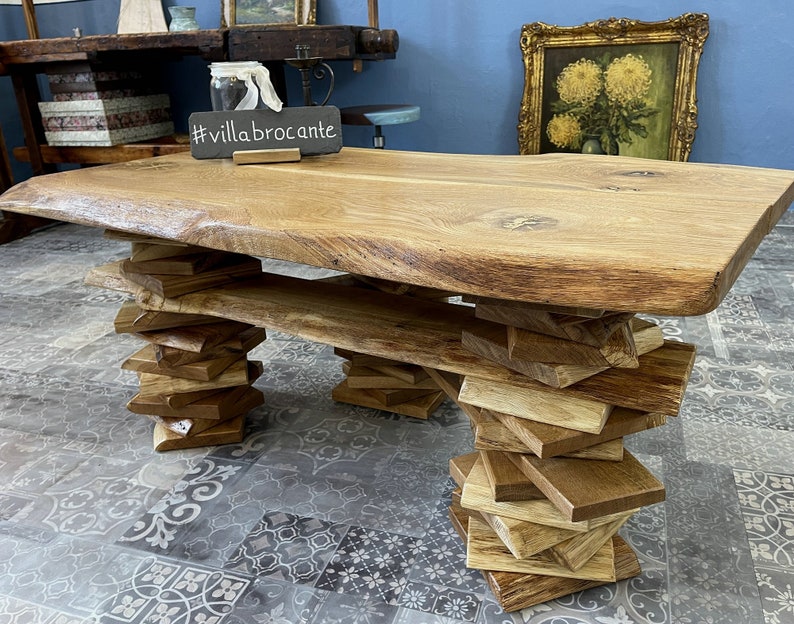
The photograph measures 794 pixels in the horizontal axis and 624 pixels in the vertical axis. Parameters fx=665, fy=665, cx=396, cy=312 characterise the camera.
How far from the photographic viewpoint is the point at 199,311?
1499 millimetres

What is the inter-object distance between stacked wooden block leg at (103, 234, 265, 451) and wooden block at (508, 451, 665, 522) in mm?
851

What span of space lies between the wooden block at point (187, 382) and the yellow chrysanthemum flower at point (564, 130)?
2529 millimetres

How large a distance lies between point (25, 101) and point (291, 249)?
337 centimetres

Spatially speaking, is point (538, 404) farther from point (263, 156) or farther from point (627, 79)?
point (627, 79)

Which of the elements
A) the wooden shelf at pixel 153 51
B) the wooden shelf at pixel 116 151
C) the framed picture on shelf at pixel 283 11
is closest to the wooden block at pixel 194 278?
the wooden shelf at pixel 153 51

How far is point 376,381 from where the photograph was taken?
1833 mm

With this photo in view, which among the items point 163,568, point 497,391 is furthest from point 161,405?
point 497,391

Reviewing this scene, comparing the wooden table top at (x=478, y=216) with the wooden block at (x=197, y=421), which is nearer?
the wooden table top at (x=478, y=216)

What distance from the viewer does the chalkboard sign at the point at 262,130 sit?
1.67m

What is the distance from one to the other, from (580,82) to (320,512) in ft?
9.39

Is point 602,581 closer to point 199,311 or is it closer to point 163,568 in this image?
point 163,568

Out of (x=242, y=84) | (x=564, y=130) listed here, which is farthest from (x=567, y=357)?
(x=564, y=130)

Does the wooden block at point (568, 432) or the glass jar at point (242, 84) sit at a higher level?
the glass jar at point (242, 84)

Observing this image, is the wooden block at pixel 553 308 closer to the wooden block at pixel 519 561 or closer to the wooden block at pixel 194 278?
the wooden block at pixel 519 561
